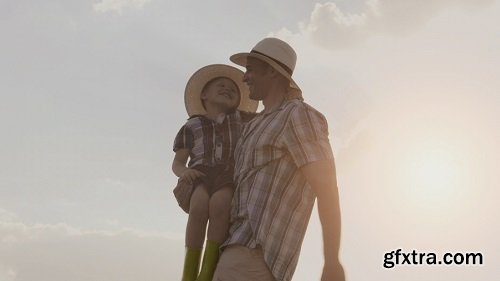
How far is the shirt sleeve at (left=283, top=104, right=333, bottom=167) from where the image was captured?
3.80m

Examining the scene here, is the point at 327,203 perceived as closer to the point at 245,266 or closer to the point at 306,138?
the point at 306,138

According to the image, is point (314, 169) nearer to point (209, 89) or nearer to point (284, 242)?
point (284, 242)

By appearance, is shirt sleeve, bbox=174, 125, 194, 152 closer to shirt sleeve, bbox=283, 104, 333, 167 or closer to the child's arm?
the child's arm

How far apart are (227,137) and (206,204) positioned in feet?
2.07

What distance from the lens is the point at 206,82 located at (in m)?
5.14

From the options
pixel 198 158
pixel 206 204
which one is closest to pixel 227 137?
pixel 198 158

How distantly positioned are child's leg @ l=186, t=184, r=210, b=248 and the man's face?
785 millimetres

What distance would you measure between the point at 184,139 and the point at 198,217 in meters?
0.81

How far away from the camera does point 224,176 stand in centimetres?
441

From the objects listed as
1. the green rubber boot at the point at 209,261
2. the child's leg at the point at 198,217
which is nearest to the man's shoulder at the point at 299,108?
the child's leg at the point at 198,217

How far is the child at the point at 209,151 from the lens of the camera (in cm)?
422

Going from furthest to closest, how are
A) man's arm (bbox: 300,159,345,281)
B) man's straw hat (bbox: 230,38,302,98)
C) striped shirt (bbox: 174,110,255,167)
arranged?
striped shirt (bbox: 174,110,255,167), man's straw hat (bbox: 230,38,302,98), man's arm (bbox: 300,159,345,281)

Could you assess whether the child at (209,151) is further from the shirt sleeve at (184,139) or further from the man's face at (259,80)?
the man's face at (259,80)

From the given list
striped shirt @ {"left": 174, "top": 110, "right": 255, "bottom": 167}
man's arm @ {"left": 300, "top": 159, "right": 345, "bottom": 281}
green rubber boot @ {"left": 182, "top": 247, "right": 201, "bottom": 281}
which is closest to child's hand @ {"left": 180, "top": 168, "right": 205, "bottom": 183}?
striped shirt @ {"left": 174, "top": 110, "right": 255, "bottom": 167}
